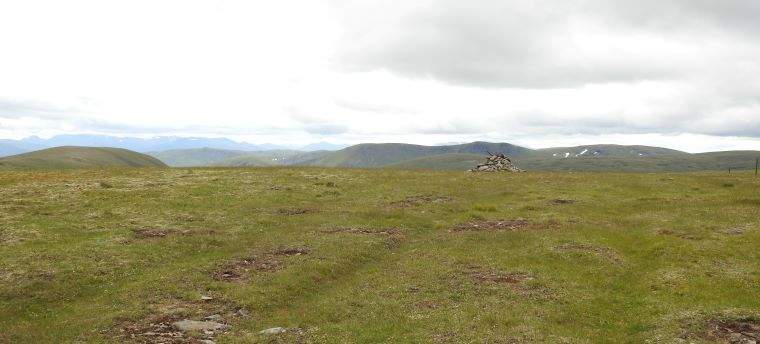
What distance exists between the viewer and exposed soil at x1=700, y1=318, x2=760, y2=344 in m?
23.8

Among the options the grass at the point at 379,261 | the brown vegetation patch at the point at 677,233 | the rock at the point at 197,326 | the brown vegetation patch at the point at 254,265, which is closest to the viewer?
the rock at the point at 197,326

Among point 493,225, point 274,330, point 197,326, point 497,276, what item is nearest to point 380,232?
point 493,225

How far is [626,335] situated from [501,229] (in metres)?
22.6

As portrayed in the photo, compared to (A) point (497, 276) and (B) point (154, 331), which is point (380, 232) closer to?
(A) point (497, 276)

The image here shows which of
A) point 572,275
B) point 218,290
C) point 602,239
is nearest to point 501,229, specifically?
point 602,239

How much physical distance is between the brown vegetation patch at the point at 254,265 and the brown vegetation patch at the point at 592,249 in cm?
2035

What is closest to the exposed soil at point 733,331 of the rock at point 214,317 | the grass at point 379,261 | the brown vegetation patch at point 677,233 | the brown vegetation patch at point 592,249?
the grass at point 379,261

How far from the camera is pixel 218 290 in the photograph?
1244 inches

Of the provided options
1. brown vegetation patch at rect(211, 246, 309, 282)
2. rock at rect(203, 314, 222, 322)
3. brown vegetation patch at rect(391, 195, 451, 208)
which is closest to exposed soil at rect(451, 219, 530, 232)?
brown vegetation patch at rect(391, 195, 451, 208)

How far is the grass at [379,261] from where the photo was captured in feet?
86.6

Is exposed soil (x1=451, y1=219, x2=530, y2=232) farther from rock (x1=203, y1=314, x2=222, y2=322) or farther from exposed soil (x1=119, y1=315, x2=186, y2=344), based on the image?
exposed soil (x1=119, y1=315, x2=186, y2=344)

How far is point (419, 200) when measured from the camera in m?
62.2

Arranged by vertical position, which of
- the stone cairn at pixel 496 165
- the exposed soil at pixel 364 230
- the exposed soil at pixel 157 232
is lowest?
the exposed soil at pixel 364 230

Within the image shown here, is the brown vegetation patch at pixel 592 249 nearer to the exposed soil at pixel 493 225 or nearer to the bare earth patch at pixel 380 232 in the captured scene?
the exposed soil at pixel 493 225
